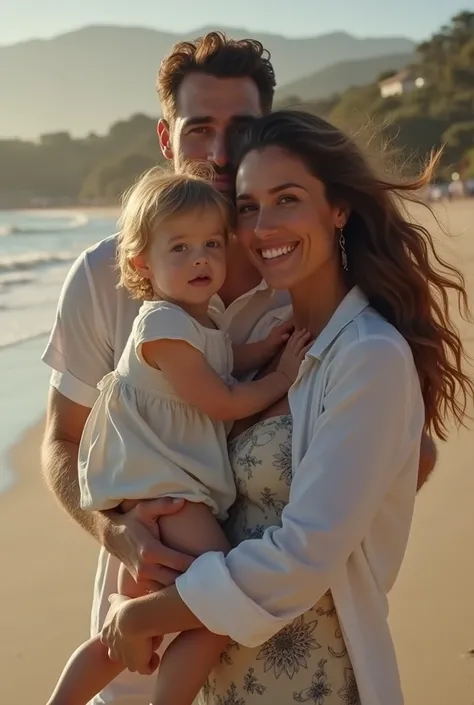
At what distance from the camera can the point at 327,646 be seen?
2270mm

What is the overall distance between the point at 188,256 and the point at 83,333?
458mm

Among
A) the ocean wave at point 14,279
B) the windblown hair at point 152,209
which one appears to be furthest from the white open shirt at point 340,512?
the ocean wave at point 14,279

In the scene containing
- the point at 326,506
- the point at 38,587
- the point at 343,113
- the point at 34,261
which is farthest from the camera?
the point at 343,113

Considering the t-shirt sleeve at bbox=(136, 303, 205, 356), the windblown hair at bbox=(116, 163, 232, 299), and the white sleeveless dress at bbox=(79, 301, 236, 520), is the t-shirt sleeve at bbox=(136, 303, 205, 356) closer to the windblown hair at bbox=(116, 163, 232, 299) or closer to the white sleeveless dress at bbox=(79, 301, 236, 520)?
the white sleeveless dress at bbox=(79, 301, 236, 520)

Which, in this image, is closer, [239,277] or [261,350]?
[261,350]

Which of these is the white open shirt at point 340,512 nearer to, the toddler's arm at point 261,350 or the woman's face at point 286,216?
the woman's face at point 286,216

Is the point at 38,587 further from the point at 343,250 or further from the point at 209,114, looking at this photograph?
Answer: the point at 343,250

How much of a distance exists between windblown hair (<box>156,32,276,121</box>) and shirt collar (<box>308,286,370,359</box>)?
1250mm

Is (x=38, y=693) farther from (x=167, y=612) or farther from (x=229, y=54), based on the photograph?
(x=229, y=54)

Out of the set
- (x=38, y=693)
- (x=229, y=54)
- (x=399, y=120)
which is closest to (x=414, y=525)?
(x=38, y=693)

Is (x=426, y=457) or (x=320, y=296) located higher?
(x=320, y=296)

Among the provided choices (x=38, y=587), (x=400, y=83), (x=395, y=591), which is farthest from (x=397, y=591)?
(x=400, y=83)

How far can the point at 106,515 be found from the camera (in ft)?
8.31

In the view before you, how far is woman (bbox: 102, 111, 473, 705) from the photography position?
6.95ft
